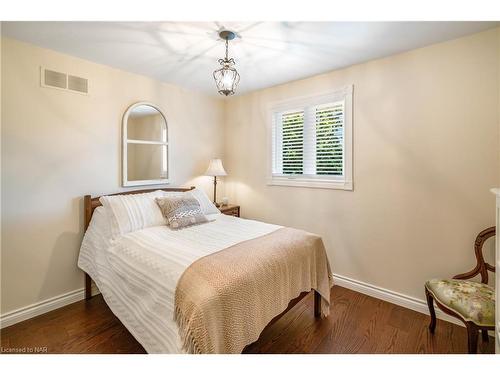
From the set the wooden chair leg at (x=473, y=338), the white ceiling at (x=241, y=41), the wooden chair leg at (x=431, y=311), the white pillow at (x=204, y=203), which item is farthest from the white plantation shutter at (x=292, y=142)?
the wooden chair leg at (x=473, y=338)

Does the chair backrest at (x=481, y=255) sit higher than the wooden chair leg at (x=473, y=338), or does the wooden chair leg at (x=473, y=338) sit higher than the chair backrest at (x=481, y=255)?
the chair backrest at (x=481, y=255)

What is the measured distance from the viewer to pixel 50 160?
89.0 inches

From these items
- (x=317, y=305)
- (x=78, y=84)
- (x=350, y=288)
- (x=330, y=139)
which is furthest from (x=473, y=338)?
(x=78, y=84)

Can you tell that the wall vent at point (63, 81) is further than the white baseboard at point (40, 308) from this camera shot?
Yes

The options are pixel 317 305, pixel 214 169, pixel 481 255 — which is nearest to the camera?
pixel 481 255

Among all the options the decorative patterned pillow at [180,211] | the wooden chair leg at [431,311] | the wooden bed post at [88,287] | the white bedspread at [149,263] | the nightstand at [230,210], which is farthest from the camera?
the nightstand at [230,210]

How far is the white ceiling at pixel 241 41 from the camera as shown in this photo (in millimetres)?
1854

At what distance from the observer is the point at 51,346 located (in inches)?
71.7

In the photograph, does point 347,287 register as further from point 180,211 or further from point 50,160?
point 50,160

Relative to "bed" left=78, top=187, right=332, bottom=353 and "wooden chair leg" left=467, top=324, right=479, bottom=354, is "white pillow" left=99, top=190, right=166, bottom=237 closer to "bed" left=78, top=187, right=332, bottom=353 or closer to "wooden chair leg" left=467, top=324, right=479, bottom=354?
"bed" left=78, top=187, right=332, bottom=353

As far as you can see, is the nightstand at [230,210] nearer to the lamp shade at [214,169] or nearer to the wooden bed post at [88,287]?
the lamp shade at [214,169]

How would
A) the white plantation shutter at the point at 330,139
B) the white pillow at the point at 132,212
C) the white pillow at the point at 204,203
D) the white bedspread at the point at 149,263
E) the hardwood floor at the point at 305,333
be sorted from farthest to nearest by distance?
the white pillow at the point at 204,203, the white plantation shutter at the point at 330,139, the white pillow at the point at 132,212, the hardwood floor at the point at 305,333, the white bedspread at the point at 149,263

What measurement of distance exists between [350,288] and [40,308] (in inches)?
121

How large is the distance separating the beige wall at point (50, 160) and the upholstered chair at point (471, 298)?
123 inches
